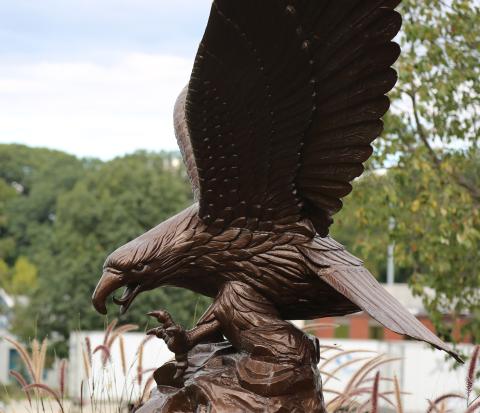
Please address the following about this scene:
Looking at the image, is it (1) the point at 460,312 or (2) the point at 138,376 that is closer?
(2) the point at 138,376

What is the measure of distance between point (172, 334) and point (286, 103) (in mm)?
856

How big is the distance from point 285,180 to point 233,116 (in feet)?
0.98

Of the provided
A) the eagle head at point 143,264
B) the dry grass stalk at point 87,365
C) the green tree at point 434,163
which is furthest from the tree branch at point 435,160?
the eagle head at point 143,264

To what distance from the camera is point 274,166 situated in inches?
116

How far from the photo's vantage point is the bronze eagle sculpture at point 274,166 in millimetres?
2674

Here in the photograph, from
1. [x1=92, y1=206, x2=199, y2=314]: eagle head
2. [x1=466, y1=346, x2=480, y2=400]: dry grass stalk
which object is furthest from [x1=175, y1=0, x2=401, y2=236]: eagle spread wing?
[x1=466, y1=346, x2=480, y2=400]: dry grass stalk

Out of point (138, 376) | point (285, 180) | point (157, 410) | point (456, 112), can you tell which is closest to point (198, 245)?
point (285, 180)

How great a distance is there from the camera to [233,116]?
284 centimetres

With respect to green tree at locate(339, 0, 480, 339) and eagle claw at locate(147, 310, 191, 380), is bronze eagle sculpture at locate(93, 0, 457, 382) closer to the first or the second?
eagle claw at locate(147, 310, 191, 380)

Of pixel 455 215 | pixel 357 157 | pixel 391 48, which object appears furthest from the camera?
pixel 455 215

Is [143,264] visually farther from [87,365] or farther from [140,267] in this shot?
[87,365]

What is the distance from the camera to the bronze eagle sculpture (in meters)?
2.67

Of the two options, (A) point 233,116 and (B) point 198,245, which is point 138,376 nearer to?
(B) point 198,245

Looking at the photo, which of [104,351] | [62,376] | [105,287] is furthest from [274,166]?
[62,376]
